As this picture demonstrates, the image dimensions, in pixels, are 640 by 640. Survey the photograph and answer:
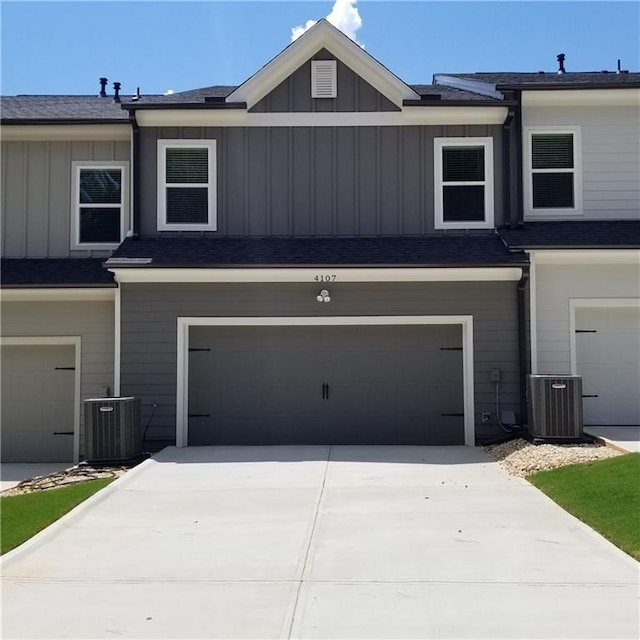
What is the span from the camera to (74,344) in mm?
12070

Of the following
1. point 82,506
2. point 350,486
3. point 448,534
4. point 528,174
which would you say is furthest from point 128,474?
point 528,174

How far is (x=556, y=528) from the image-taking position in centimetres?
641

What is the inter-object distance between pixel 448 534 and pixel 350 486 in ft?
7.10

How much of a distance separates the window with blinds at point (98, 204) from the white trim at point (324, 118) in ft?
4.26

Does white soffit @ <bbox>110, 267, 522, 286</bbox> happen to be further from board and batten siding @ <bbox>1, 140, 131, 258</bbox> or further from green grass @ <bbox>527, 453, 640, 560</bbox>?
green grass @ <bbox>527, 453, 640, 560</bbox>

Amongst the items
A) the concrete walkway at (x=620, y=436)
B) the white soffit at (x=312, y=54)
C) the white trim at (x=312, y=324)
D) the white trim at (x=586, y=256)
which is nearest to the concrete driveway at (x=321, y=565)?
the concrete walkway at (x=620, y=436)

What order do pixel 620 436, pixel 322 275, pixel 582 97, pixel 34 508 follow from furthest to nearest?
pixel 582 97 → pixel 322 275 → pixel 620 436 → pixel 34 508

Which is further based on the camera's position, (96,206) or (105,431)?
(96,206)

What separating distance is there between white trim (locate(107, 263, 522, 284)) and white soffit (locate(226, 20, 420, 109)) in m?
3.14

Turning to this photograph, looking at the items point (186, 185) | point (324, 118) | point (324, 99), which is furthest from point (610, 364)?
point (186, 185)

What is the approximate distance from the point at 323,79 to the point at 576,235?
16.5 ft

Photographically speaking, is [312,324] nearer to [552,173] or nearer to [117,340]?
[117,340]

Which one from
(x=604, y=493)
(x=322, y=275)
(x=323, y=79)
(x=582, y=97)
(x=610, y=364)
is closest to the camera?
(x=604, y=493)

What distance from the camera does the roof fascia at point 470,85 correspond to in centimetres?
1284
